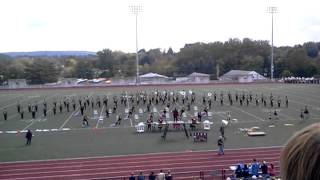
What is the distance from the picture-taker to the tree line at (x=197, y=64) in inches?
3602

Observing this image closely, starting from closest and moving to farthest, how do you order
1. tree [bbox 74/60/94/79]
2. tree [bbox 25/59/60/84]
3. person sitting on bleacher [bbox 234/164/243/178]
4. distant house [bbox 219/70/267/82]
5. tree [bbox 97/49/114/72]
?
person sitting on bleacher [bbox 234/164/243/178] < distant house [bbox 219/70/267/82] < tree [bbox 25/59/60/84] < tree [bbox 74/60/94/79] < tree [bbox 97/49/114/72]

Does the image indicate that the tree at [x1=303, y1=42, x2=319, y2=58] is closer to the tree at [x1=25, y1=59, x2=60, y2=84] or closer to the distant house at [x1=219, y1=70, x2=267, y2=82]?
the distant house at [x1=219, y1=70, x2=267, y2=82]

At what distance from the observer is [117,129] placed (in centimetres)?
2845

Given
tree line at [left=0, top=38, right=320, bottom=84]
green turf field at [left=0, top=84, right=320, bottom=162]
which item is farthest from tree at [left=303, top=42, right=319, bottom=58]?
green turf field at [left=0, top=84, right=320, bottom=162]

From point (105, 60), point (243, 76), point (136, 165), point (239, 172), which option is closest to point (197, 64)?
point (105, 60)

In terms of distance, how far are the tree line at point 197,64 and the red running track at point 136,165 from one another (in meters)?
72.8

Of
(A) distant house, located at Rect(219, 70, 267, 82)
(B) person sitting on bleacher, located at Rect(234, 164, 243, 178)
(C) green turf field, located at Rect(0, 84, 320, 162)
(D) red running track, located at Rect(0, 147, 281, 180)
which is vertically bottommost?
(D) red running track, located at Rect(0, 147, 281, 180)

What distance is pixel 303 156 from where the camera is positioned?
1122 millimetres

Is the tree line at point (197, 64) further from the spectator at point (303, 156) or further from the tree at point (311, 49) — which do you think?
the spectator at point (303, 156)

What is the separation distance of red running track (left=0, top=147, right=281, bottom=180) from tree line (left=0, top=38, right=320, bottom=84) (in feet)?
239

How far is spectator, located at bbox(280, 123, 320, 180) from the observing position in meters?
1.11

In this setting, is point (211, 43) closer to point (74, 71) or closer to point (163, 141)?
point (74, 71)

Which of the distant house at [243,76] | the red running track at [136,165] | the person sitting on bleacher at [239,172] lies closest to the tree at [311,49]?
the distant house at [243,76]

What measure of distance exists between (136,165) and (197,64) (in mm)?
92749
